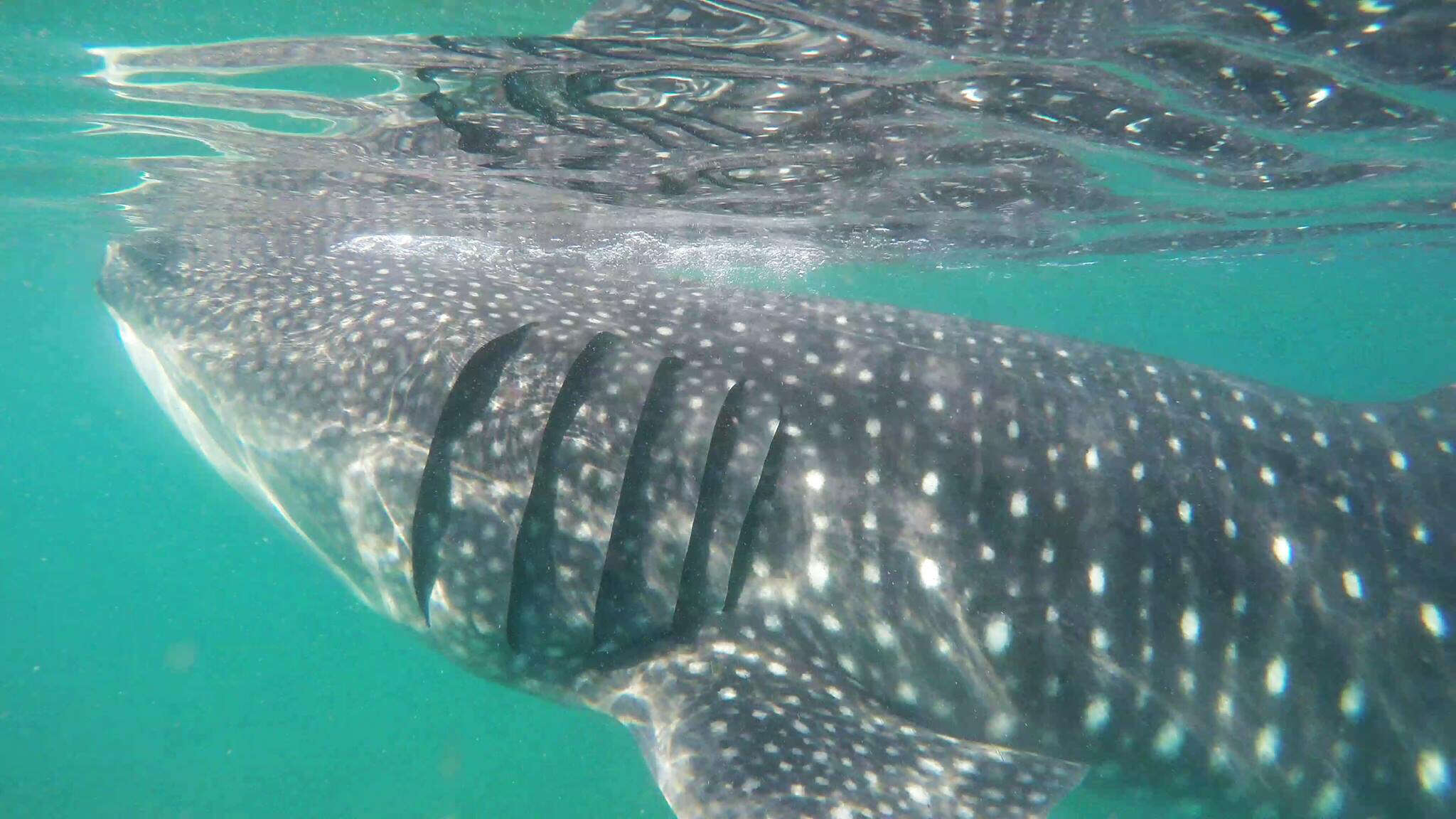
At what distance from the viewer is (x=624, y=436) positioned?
4.39m

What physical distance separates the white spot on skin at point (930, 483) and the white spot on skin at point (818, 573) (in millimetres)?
683

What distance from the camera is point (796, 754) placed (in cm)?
338

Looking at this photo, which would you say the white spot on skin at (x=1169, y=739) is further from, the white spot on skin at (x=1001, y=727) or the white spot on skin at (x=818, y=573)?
the white spot on skin at (x=818, y=573)

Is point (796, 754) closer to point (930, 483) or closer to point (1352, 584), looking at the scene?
point (930, 483)

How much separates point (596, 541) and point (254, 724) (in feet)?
74.6

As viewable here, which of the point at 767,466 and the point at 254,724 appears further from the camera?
the point at 254,724

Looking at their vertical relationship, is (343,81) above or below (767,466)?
above

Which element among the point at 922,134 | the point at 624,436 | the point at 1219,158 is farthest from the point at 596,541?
the point at 1219,158

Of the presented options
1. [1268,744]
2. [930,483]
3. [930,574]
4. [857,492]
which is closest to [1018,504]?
[930,483]

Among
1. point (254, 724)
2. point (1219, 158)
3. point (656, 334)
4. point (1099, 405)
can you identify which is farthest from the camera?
point (254, 724)

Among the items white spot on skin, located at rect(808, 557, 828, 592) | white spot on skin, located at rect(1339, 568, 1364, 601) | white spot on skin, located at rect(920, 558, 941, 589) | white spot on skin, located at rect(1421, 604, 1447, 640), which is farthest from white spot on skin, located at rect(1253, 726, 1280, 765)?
white spot on skin, located at rect(808, 557, 828, 592)

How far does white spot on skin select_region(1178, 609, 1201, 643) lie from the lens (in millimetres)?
3943

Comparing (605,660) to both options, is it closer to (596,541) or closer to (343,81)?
(596,541)

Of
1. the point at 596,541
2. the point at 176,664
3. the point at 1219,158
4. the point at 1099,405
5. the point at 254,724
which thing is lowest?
the point at 176,664
